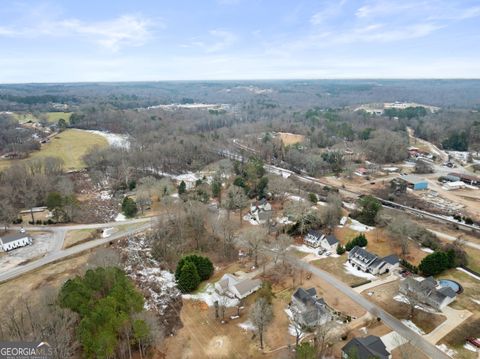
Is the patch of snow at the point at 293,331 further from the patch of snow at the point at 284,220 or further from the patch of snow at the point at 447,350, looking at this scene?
the patch of snow at the point at 284,220

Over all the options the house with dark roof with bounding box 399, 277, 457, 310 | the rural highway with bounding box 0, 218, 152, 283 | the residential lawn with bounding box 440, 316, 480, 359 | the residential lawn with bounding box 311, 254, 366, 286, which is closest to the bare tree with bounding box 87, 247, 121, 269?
the rural highway with bounding box 0, 218, 152, 283

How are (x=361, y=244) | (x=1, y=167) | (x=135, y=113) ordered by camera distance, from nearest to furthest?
(x=361, y=244)
(x=1, y=167)
(x=135, y=113)

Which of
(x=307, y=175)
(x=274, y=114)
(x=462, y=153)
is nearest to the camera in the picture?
(x=307, y=175)

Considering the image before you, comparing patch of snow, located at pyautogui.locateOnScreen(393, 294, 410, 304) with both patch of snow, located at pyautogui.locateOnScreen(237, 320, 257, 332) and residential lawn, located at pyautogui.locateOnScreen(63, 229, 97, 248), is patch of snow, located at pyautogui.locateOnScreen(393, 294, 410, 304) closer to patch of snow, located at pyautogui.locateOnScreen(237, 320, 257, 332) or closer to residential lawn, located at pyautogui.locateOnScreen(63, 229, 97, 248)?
patch of snow, located at pyautogui.locateOnScreen(237, 320, 257, 332)

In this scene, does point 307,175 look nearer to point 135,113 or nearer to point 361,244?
point 361,244

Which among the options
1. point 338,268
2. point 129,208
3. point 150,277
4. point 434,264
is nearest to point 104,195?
point 129,208

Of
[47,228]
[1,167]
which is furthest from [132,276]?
[1,167]

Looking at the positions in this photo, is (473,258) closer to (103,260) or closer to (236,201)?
(236,201)
